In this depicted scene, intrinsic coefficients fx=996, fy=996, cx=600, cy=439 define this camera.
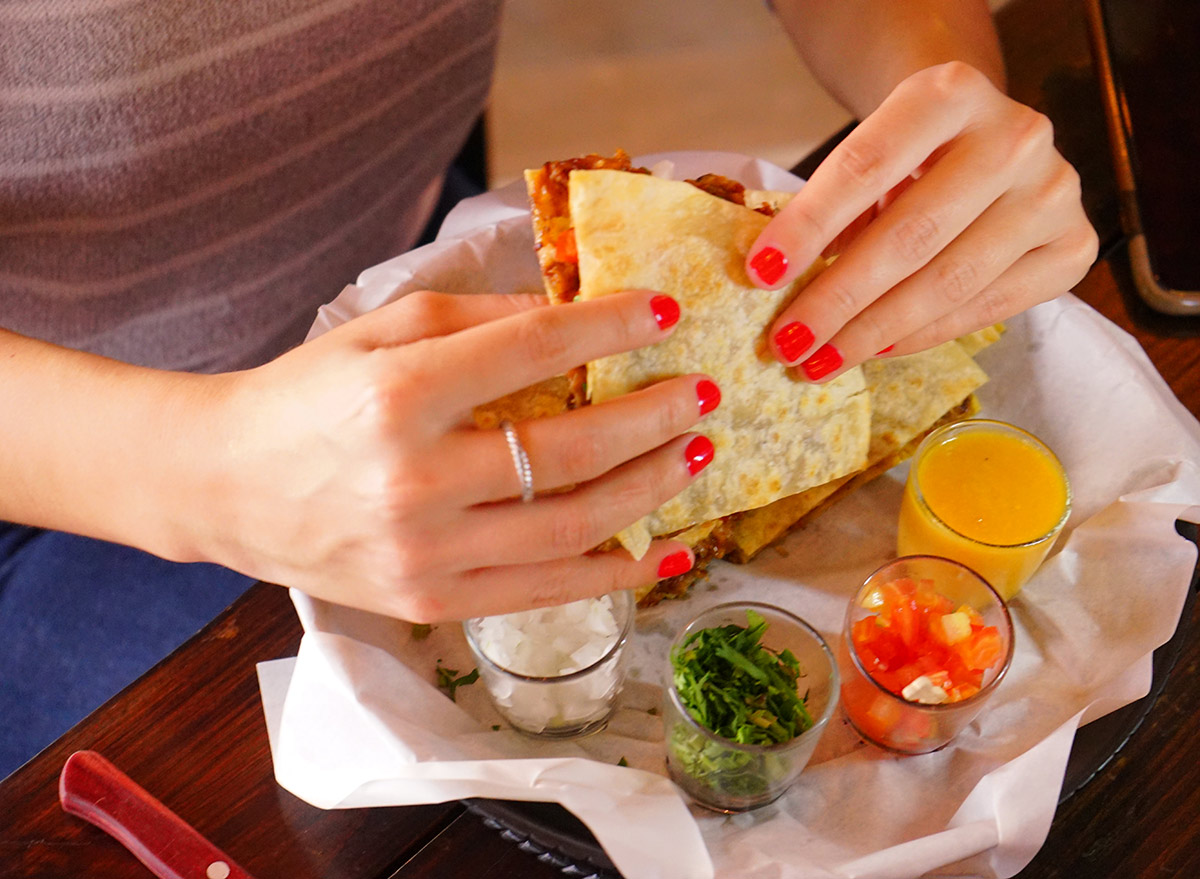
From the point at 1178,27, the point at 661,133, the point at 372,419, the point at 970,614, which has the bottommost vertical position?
the point at 661,133

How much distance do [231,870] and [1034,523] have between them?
1.27 m

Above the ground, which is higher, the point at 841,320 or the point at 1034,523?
the point at 841,320

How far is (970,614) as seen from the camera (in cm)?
146

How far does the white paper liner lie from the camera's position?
124 centimetres

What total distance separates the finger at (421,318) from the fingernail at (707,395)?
0.24 metres

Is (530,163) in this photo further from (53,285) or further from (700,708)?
(700,708)

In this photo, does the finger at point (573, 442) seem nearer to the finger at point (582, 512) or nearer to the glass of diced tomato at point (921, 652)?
the finger at point (582, 512)

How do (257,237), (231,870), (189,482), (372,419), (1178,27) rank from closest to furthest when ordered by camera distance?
(372,419)
(189,482)
(231,870)
(257,237)
(1178,27)

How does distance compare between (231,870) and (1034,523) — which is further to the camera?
(1034,523)

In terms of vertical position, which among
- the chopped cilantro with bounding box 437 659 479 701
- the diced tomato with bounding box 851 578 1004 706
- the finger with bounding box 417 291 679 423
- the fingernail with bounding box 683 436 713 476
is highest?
the finger with bounding box 417 291 679 423

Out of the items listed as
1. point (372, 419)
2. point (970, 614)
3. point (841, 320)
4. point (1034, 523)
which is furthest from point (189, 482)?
point (1034, 523)

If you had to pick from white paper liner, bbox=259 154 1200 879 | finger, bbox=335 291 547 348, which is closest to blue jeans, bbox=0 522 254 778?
white paper liner, bbox=259 154 1200 879

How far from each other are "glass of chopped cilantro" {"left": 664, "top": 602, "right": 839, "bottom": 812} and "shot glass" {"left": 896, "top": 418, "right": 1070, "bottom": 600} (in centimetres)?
31

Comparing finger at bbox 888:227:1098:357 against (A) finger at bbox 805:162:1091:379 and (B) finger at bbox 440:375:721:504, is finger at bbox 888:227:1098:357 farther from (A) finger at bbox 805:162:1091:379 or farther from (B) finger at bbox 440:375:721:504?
(B) finger at bbox 440:375:721:504
